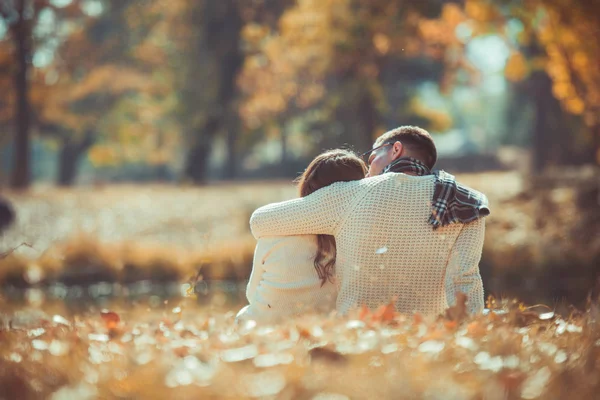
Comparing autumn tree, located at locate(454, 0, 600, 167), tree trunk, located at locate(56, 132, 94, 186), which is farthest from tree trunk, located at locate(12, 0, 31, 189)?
autumn tree, located at locate(454, 0, 600, 167)

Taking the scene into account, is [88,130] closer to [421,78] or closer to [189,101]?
[189,101]

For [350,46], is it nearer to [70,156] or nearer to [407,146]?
[407,146]

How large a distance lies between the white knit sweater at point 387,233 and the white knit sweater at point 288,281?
108mm

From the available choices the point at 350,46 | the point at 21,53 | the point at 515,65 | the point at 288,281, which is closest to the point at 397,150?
the point at 288,281

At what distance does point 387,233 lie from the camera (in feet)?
11.7

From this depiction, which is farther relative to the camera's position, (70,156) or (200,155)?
(70,156)

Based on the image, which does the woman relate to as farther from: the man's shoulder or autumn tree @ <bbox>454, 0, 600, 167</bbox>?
autumn tree @ <bbox>454, 0, 600, 167</bbox>

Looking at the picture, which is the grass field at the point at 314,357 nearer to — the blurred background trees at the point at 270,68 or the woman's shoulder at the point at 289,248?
the woman's shoulder at the point at 289,248

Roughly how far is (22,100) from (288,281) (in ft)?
62.0

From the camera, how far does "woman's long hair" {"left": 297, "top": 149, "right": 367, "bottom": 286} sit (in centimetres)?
372

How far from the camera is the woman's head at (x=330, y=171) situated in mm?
3715

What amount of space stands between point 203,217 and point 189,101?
8599 millimetres

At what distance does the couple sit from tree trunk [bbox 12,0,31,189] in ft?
59.9

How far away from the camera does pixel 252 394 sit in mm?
2092
